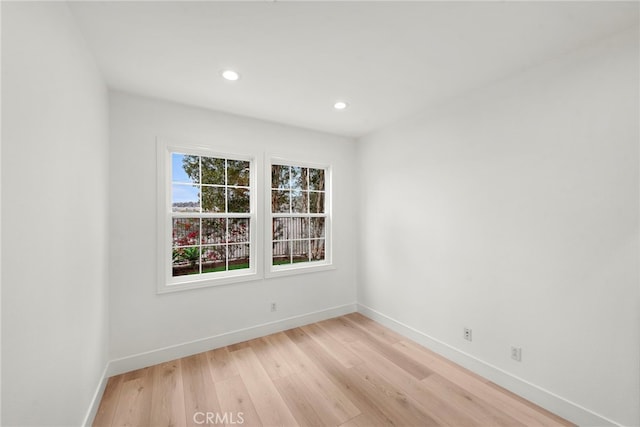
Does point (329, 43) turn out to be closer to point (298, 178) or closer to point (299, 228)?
point (298, 178)

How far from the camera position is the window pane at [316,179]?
3.68m

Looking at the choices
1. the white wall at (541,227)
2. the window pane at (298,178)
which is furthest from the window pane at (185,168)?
the white wall at (541,227)

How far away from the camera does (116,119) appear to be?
236cm

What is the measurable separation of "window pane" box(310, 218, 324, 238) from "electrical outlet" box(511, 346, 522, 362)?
7.85 feet

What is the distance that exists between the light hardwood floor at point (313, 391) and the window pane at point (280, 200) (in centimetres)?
160

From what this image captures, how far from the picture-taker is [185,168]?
2.80 meters

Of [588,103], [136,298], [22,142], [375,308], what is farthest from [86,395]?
[588,103]

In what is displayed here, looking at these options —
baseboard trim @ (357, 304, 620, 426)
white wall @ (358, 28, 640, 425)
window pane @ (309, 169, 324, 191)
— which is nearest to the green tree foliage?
window pane @ (309, 169, 324, 191)

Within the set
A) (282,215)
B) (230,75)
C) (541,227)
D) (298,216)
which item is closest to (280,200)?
(282,215)

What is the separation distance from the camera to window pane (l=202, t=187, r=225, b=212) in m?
2.89

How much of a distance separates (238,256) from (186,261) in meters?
0.55

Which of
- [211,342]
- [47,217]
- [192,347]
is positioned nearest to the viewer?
[47,217]

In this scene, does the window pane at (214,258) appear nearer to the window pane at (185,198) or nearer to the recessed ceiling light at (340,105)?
the window pane at (185,198)

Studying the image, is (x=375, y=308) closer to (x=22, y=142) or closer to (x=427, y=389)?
(x=427, y=389)
